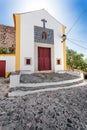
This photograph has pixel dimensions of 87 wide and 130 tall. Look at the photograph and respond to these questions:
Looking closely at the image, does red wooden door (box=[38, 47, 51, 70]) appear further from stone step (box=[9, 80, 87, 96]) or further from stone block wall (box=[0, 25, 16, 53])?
stone block wall (box=[0, 25, 16, 53])

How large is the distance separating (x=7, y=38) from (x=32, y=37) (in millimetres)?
8710

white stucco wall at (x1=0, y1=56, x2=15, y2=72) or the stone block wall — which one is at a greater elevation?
the stone block wall

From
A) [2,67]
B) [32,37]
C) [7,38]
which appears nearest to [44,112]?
[32,37]

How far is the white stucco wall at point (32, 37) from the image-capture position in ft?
31.7

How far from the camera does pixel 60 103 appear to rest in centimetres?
539

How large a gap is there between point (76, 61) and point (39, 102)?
17565 mm

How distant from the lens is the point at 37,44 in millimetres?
10297

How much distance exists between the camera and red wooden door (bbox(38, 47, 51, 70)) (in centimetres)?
1054

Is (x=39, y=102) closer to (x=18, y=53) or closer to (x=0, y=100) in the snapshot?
(x=0, y=100)

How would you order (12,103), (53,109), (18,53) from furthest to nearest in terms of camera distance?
(18,53), (12,103), (53,109)

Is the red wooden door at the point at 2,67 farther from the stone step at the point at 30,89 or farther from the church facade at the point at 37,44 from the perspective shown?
the stone step at the point at 30,89

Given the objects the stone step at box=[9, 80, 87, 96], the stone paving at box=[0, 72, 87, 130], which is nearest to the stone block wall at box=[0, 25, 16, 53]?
the stone step at box=[9, 80, 87, 96]

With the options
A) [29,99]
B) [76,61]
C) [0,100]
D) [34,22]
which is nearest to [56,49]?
[34,22]

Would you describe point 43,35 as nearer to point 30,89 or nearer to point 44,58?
point 44,58
